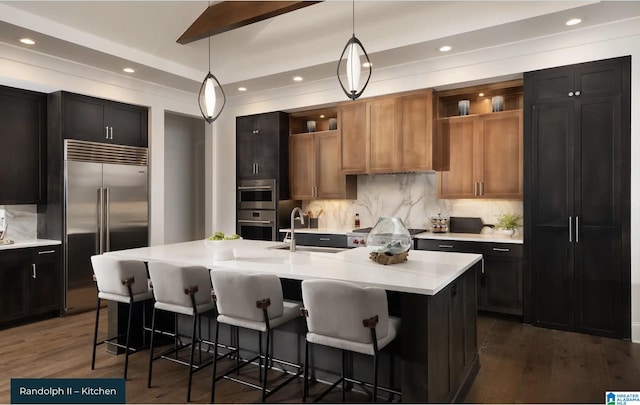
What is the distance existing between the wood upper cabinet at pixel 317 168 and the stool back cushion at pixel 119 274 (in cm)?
311

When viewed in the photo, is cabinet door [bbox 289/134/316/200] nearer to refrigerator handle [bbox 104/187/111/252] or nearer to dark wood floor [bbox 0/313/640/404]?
refrigerator handle [bbox 104/187/111/252]

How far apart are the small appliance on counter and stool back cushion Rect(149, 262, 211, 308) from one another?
10.5 ft

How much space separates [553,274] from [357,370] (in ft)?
8.15

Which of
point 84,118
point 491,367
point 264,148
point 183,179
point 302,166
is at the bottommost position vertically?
point 491,367

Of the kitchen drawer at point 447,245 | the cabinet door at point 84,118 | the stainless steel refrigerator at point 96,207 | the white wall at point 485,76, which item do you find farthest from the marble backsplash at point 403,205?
the cabinet door at point 84,118

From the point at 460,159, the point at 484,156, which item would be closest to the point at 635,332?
the point at 484,156

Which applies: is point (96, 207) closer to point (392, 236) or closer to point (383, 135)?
point (383, 135)

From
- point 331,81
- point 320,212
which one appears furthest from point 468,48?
point 320,212

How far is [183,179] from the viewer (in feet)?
24.7

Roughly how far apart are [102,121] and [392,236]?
13.4 ft

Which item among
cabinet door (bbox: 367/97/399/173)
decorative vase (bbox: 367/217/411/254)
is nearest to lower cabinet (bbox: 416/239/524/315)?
A: cabinet door (bbox: 367/97/399/173)

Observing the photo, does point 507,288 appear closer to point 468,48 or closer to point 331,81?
point 468,48

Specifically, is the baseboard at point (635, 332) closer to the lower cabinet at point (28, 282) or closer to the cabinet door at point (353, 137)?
the cabinet door at point (353, 137)

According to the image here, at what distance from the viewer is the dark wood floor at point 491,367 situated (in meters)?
2.76
